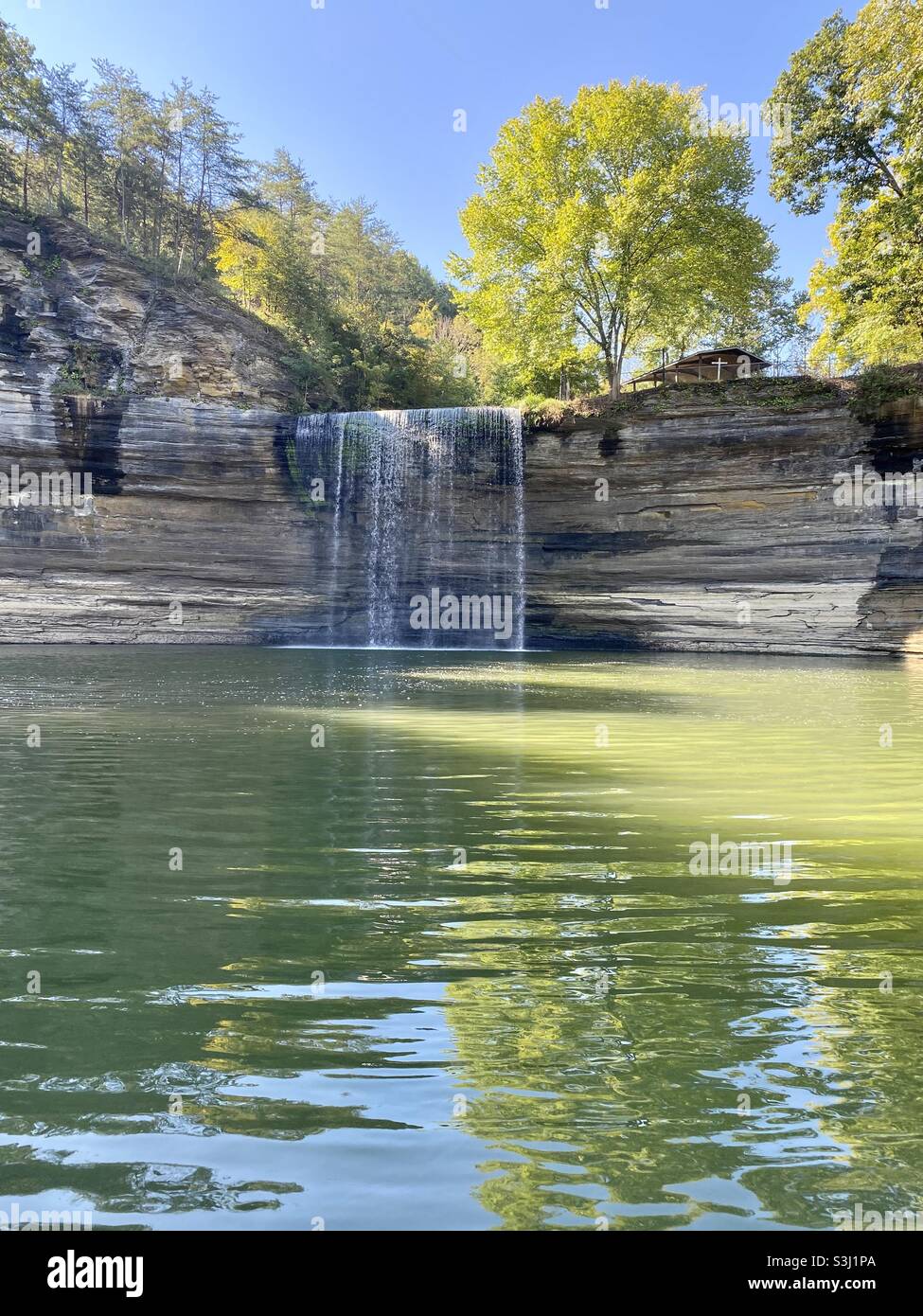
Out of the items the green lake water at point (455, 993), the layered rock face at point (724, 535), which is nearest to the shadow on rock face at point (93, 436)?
the layered rock face at point (724, 535)

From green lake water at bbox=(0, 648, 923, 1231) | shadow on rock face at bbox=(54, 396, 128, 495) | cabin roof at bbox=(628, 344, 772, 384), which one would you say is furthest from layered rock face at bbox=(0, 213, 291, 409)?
green lake water at bbox=(0, 648, 923, 1231)

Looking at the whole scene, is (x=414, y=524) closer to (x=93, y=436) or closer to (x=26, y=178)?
(x=93, y=436)

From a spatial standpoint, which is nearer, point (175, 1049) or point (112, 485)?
point (175, 1049)

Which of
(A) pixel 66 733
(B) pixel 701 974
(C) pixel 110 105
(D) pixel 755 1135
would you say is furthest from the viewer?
(C) pixel 110 105

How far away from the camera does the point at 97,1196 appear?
2.34 meters

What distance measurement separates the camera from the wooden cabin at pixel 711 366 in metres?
36.2

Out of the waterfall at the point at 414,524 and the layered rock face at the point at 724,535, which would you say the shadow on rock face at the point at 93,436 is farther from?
the layered rock face at the point at 724,535

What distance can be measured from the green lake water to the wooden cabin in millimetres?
31098

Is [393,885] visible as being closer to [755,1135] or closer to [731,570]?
[755,1135]

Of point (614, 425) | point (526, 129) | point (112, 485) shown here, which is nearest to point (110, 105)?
point (526, 129)

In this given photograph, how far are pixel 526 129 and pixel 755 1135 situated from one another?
38282 millimetres

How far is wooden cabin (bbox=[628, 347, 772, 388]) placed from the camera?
1427 inches

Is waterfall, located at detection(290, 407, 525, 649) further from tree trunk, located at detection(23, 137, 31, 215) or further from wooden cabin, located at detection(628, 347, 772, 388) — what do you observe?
tree trunk, located at detection(23, 137, 31, 215)

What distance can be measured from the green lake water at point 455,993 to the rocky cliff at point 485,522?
66.3ft
